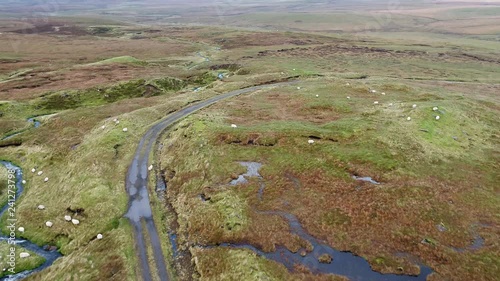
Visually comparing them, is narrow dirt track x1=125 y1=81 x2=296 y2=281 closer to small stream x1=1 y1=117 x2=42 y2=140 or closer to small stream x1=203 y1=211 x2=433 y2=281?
small stream x1=203 y1=211 x2=433 y2=281

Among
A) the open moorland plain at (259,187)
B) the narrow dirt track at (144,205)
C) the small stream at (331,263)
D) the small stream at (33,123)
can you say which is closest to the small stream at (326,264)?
the small stream at (331,263)

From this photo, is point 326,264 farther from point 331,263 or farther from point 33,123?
point 33,123

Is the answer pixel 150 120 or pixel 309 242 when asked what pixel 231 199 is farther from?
pixel 150 120

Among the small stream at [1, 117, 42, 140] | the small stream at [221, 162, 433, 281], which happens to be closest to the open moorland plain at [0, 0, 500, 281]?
the small stream at [221, 162, 433, 281]

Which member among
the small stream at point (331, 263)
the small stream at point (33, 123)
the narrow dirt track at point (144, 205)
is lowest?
the small stream at point (33, 123)

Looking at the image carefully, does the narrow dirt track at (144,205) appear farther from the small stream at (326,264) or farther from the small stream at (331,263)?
the small stream at (326,264)

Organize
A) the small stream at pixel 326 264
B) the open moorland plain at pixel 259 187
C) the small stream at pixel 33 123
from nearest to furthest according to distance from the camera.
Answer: the small stream at pixel 326 264, the open moorland plain at pixel 259 187, the small stream at pixel 33 123

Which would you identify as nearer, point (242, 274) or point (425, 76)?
point (242, 274)

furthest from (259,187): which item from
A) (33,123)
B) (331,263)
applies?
(33,123)

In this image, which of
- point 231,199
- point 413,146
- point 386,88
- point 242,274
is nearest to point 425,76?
point 386,88
